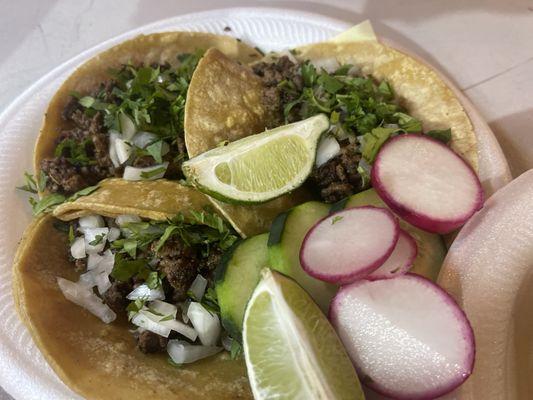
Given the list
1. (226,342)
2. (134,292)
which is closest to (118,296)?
(134,292)

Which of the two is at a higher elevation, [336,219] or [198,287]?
[336,219]

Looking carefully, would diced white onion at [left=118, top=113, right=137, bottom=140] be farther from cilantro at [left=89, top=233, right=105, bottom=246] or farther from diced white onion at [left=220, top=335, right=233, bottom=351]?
diced white onion at [left=220, top=335, right=233, bottom=351]

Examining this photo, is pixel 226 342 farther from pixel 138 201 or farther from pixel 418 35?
pixel 418 35

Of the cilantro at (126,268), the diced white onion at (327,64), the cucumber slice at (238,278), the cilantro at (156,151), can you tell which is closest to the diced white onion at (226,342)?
the cucumber slice at (238,278)

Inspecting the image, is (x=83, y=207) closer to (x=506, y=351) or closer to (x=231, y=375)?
(x=231, y=375)

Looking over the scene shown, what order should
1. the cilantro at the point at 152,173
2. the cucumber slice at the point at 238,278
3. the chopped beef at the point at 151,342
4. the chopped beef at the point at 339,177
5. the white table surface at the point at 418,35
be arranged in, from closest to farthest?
1. the cucumber slice at the point at 238,278
2. the chopped beef at the point at 151,342
3. the chopped beef at the point at 339,177
4. the cilantro at the point at 152,173
5. the white table surface at the point at 418,35

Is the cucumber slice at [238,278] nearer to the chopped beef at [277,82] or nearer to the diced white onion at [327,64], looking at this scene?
the chopped beef at [277,82]

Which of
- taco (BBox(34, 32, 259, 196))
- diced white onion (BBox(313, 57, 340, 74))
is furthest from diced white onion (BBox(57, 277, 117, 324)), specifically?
diced white onion (BBox(313, 57, 340, 74))

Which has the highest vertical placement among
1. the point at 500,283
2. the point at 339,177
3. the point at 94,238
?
the point at 94,238
